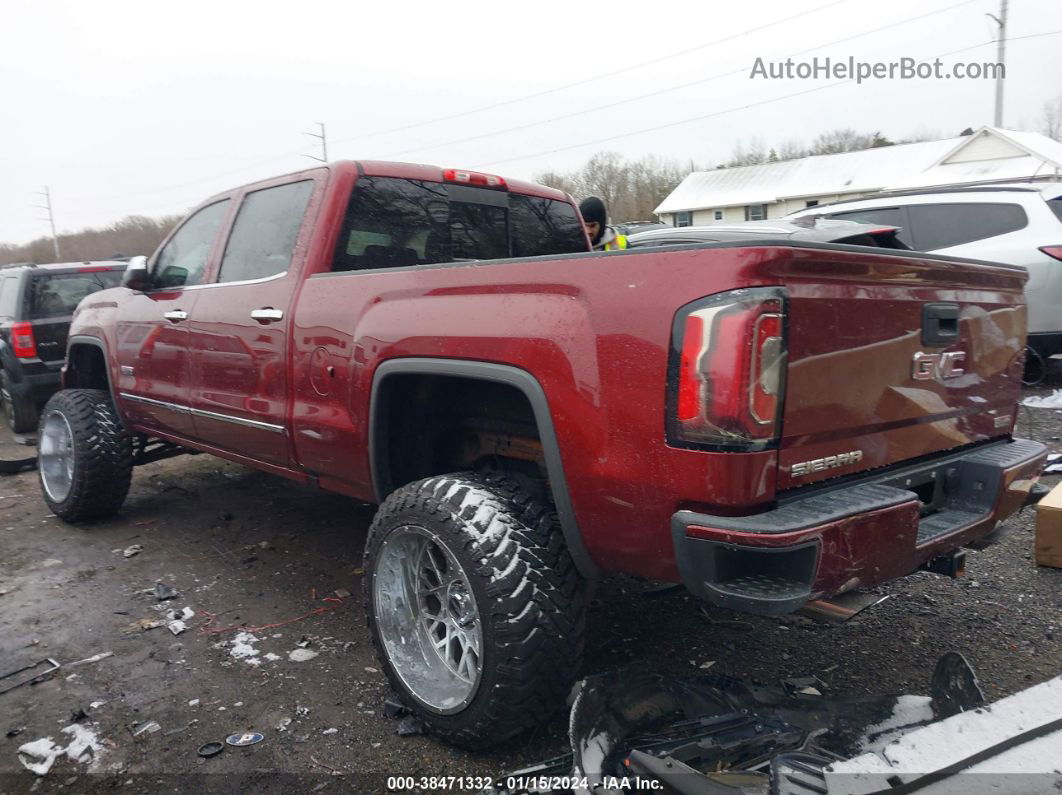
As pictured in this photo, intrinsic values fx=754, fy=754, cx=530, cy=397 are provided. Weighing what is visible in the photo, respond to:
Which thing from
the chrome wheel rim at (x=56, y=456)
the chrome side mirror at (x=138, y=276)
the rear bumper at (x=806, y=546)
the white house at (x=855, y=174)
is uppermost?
the white house at (x=855, y=174)

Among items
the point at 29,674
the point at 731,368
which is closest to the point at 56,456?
the point at 29,674

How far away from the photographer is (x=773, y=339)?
182 cm

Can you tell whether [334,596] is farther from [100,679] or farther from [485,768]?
[485,768]

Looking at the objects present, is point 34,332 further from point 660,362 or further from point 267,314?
point 660,362

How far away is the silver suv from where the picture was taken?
20.9 ft

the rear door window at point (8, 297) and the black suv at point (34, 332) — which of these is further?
the rear door window at point (8, 297)

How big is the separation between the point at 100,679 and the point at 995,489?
10.8 ft

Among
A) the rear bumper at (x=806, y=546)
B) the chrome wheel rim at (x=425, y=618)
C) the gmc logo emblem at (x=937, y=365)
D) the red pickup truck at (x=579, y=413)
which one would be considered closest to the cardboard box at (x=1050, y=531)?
the red pickup truck at (x=579, y=413)

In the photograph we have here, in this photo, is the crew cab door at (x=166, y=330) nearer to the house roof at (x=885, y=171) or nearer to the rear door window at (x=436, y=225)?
the rear door window at (x=436, y=225)

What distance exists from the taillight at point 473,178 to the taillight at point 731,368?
7.06ft

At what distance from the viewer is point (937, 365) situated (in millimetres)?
2314

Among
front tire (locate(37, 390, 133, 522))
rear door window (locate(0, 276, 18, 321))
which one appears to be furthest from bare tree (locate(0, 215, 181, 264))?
front tire (locate(37, 390, 133, 522))

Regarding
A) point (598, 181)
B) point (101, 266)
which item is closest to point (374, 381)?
point (101, 266)

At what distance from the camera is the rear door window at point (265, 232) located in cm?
341
